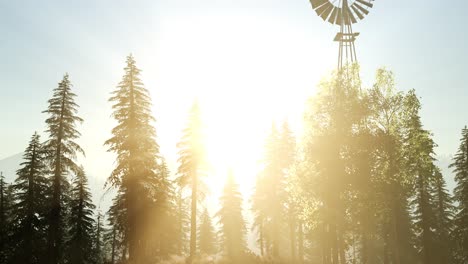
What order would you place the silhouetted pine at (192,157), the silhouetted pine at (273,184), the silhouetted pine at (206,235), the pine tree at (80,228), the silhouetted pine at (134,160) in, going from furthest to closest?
the silhouetted pine at (206,235) < the silhouetted pine at (273,184) < the pine tree at (80,228) < the silhouetted pine at (192,157) < the silhouetted pine at (134,160)

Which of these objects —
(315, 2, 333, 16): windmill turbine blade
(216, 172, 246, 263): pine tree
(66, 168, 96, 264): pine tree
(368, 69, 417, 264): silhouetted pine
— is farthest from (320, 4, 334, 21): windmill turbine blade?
(66, 168, 96, 264): pine tree

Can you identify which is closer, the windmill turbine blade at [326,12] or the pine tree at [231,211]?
the windmill turbine blade at [326,12]

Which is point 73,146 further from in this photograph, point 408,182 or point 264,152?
point 408,182

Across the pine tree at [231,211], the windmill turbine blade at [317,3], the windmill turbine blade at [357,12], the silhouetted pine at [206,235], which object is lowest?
the silhouetted pine at [206,235]

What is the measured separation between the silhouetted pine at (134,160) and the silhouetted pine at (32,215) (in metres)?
6.08

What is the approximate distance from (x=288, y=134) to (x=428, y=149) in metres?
18.8

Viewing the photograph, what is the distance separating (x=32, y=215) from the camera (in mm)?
26000

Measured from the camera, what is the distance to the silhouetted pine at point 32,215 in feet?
81.0

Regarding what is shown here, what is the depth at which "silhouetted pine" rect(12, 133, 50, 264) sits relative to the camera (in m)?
24.7

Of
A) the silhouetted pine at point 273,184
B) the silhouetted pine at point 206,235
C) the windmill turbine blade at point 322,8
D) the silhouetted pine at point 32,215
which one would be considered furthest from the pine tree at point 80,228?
the windmill turbine blade at point 322,8

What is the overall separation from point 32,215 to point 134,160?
35.4ft

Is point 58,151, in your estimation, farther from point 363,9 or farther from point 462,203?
point 462,203

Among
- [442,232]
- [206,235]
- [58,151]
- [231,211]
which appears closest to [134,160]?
[58,151]

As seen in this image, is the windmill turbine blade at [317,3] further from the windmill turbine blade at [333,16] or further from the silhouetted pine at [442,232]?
the silhouetted pine at [442,232]
